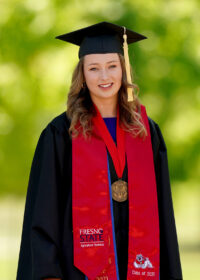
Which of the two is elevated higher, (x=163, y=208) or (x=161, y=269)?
→ (x=163, y=208)

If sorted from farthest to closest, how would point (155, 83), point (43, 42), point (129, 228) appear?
1. point (155, 83)
2. point (43, 42)
3. point (129, 228)

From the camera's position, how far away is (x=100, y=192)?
3902 millimetres

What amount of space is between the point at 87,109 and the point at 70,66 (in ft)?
23.1

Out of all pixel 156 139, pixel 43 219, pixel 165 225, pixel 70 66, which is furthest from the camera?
pixel 70 66

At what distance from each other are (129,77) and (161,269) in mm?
1335

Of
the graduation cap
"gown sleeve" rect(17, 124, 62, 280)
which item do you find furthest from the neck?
"gown sleeve" rect(17, 124, 62, 280)

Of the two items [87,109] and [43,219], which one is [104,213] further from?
[87,109]

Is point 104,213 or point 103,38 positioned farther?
point 103,38

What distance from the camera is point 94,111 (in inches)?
161

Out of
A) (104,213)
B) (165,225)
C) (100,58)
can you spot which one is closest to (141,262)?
(165,225)

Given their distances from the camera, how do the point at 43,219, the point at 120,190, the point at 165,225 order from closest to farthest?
the point at 43,219
the point at 120,190
the point at 165,225

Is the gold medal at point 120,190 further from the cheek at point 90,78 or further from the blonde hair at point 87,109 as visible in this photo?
the cheek at point 90,78

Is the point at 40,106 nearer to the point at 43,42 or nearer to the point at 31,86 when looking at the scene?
the point at 31,86

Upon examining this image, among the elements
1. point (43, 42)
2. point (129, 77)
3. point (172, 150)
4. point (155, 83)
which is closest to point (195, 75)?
point (155, 83)
